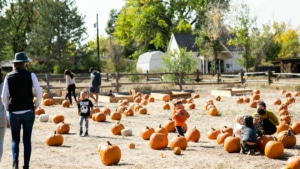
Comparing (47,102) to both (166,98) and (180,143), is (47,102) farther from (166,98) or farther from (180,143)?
(180,143)

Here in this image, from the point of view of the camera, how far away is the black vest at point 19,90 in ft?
22.1

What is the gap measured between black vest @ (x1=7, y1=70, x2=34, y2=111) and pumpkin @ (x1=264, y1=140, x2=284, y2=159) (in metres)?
3.92

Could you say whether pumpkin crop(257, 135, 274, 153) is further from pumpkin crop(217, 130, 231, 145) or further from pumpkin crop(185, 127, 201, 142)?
pumpkin crop(185, 127, 201, 142)

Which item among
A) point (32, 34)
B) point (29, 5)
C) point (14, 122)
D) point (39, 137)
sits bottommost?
point (39, 137)

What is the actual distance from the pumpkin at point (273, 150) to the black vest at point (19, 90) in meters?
3.92

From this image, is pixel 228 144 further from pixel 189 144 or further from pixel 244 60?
pixel 244 60

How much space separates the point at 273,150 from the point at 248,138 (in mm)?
561

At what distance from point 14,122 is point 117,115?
292 inches

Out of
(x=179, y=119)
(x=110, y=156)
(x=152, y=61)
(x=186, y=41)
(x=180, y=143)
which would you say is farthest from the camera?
(x=152, y=61)

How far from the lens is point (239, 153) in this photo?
8375mm

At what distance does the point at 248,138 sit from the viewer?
8180 mm

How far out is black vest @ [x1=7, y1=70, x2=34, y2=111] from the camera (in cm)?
673

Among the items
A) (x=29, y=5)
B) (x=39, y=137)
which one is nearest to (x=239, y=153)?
(x=39, y=137)

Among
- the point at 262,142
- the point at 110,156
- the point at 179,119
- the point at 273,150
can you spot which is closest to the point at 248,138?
the point at 262,142
